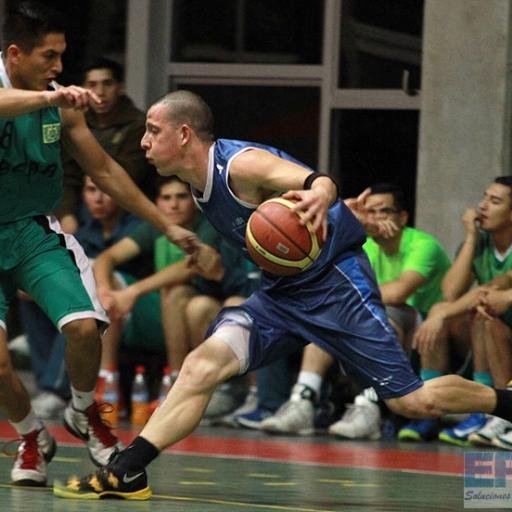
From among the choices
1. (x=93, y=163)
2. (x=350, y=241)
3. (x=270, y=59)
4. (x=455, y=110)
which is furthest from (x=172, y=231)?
(x=270, y=59)

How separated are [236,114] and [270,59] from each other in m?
0.47

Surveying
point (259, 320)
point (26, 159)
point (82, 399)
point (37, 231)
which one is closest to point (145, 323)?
point (82, 399)

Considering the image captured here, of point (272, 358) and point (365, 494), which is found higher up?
point (272, 358)

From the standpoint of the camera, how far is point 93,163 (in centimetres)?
870

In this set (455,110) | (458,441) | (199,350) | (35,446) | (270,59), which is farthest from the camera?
(270,59)

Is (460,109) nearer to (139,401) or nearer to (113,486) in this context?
(139,401)

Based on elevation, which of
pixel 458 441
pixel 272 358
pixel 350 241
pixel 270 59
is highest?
pixel 270 59

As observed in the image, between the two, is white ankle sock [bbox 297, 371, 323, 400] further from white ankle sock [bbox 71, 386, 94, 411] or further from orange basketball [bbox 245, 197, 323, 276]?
orange basketball [bbox 245, 197, 323, 276]

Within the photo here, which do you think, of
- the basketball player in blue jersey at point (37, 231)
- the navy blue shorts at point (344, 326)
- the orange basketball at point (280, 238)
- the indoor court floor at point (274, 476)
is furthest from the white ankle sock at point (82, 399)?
the orange basketball at point (280, 238)

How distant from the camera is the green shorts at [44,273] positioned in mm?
8289

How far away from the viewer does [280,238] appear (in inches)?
300

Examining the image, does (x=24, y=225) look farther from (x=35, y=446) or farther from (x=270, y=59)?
(x=270, y=59)

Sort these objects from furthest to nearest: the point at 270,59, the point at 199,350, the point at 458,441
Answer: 1. the point at 270,59
2. the point at 458,441
3. the point at 199,350

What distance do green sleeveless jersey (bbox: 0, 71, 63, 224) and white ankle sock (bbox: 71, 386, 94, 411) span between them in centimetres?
82
